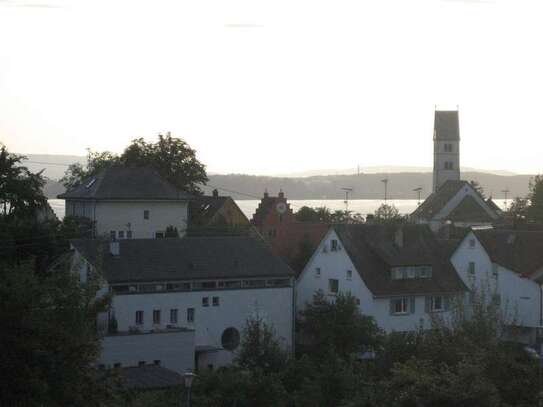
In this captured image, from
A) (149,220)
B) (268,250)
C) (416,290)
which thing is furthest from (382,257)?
(149,220)

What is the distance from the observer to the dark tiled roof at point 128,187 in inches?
2913

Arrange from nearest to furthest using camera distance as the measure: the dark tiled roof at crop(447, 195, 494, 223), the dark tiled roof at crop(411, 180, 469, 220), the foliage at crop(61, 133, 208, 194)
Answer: the foliage at crop(61, 133, 208, 194) < the dark tiled roof at crop(447, 195, 494, 223) < the dark tiled roof at crop(411, 180, 469, 220)

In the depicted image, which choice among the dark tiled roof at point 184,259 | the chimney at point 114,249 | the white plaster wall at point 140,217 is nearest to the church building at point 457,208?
the white plaster wall at point 140,217

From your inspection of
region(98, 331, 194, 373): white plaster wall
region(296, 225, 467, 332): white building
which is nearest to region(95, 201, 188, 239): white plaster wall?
region(296, 225, 467, 332): white building

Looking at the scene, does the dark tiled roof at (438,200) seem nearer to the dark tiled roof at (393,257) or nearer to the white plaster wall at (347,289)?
the dark tiled roof at (393,257)

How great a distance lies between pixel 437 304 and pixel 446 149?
3956 inches

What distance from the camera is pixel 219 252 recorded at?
52.9 m

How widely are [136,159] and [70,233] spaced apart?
27.9 m

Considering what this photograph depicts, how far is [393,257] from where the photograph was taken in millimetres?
56375

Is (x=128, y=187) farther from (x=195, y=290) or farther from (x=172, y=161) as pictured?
(x=195, y=290)

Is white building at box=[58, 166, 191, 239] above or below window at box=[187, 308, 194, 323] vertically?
above

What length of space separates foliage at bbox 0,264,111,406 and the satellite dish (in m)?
69.6

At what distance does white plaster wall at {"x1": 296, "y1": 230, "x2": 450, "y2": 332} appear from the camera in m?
54.6

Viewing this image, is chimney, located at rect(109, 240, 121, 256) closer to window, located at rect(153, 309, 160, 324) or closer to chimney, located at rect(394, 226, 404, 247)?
window, located at rect(153, 309, 160, 324)
